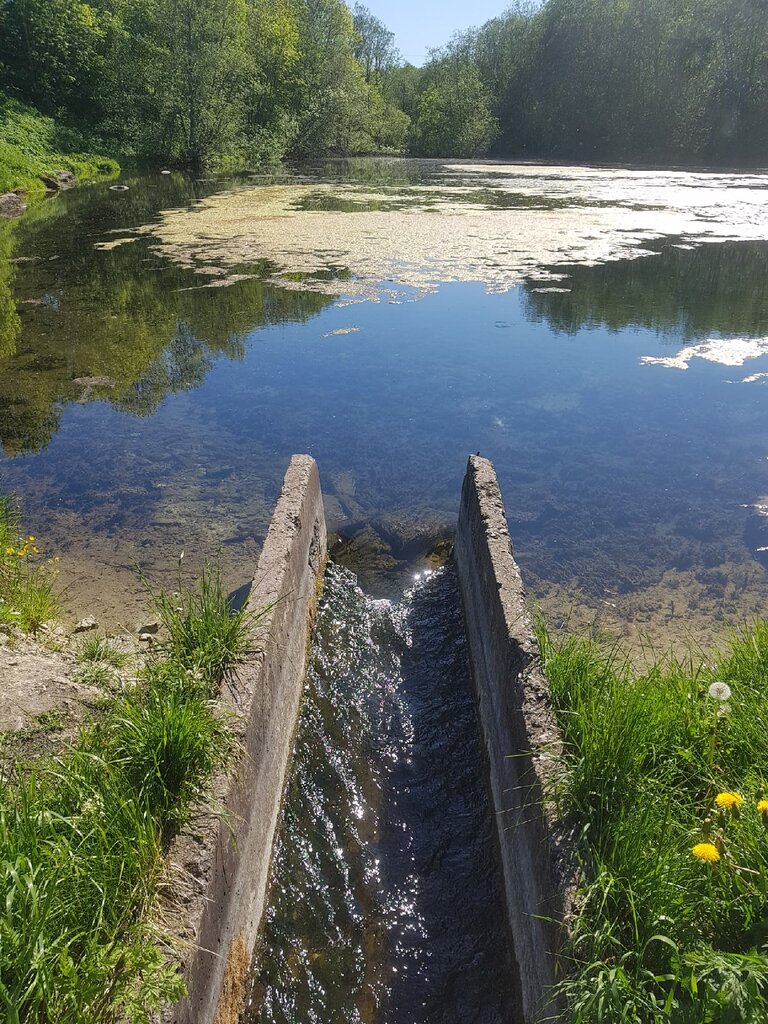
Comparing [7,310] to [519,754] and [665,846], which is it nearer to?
[519,754]

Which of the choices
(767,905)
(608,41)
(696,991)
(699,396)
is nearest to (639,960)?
(696,991)

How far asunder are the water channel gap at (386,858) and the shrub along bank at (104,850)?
36.0 inches

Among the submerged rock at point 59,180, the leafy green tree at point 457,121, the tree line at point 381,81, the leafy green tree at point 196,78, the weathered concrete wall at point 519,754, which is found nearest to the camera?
the weathered concrete wall at point 519,754

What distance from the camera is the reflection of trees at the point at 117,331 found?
7766 millimetres

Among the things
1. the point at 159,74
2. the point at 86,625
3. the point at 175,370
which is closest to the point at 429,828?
the point at 86,625

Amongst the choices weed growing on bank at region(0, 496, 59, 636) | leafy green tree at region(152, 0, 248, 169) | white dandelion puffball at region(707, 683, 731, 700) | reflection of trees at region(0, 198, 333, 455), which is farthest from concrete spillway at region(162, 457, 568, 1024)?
leafy green tree at region(152, 0, 248, 169)

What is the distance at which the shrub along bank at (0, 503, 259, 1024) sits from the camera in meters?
1.65

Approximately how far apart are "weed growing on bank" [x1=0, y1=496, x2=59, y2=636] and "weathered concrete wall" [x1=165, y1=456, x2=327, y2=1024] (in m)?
1.46

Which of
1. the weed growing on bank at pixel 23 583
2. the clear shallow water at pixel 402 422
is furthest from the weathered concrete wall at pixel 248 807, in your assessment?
the weed growing on bank at pixel 23 583

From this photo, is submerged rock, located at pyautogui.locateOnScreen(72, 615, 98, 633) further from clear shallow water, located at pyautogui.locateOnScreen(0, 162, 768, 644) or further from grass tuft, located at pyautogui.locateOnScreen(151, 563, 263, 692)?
grass tuft, located at pyautogui.locateOnScreen(151, 563, 263, 692)

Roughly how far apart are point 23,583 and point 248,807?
2.58 meters

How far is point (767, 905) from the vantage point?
1.79 metres

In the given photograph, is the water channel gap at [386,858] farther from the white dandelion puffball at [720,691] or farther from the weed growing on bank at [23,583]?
the weed growing on bank at [23,583]

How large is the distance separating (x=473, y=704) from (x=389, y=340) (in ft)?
21.9
